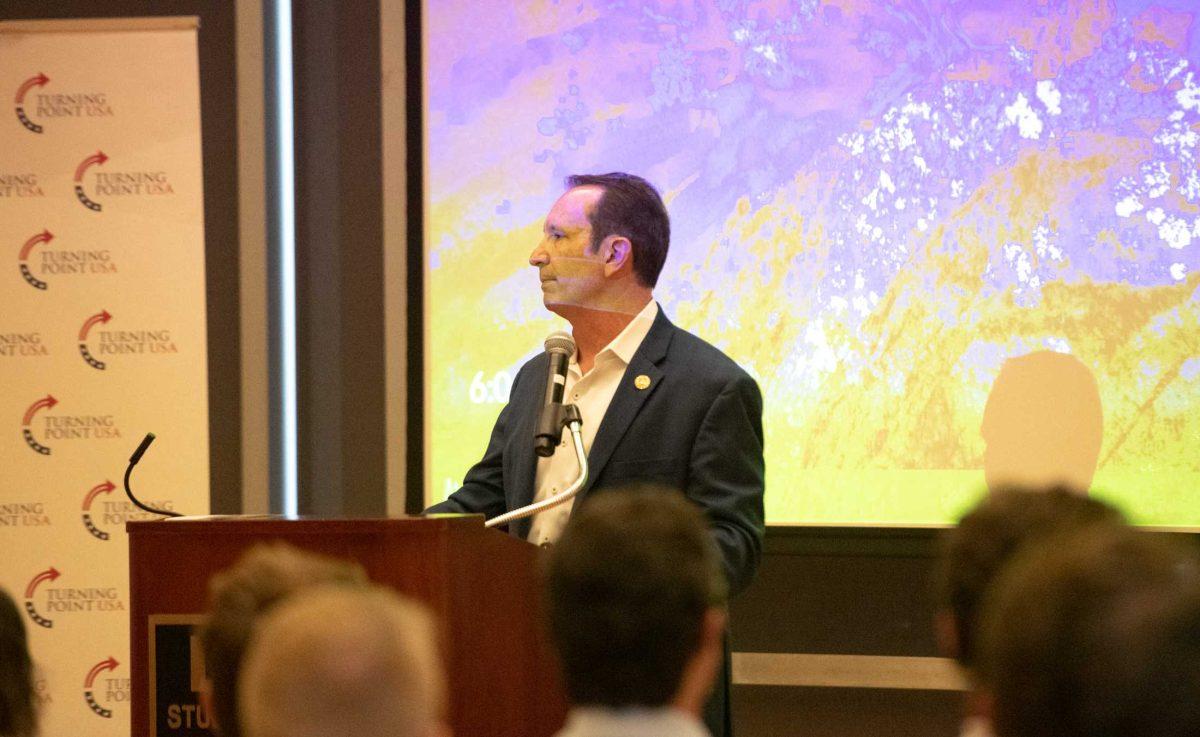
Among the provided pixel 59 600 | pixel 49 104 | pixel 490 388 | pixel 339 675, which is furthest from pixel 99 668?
pixel 339 675

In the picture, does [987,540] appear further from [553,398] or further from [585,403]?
[585,403]

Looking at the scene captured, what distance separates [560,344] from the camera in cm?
280

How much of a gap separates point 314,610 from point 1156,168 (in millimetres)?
3674

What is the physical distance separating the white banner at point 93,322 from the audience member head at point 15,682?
123 inches

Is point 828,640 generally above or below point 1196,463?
below

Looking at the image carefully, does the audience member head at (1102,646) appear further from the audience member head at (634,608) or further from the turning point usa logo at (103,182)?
the turning point usa logo at (103,182)

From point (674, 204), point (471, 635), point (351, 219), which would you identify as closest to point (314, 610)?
point (471, 635)

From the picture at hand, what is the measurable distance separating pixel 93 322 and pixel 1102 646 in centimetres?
417

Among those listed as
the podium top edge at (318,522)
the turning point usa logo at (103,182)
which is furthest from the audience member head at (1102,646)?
the turning point usa logo at (103,182)

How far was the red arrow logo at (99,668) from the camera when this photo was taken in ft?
14.9

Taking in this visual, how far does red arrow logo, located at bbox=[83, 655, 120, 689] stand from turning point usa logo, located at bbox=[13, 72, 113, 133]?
1774 mm

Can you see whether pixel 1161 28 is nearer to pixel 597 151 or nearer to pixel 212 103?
pixel 597 151

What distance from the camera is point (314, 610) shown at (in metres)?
1.22

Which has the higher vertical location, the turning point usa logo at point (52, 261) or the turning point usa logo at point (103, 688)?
the turning point usa logo at point (52, 261)
